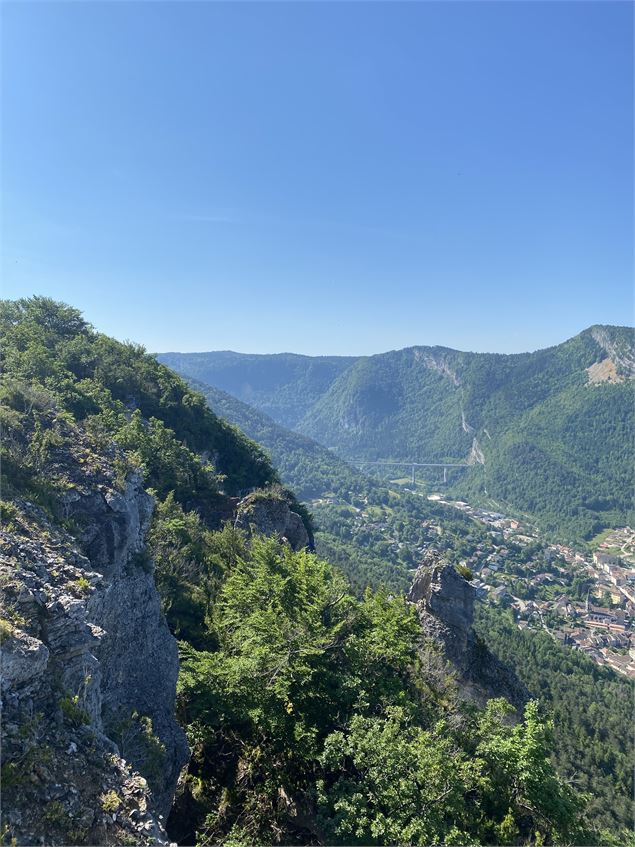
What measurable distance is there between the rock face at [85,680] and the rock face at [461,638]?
14.3 m

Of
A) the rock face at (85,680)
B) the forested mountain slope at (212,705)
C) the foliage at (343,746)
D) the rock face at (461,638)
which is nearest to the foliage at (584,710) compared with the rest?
the rock face at (461,638)

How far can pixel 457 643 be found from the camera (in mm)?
22844

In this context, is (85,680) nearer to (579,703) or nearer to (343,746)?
(343,746)

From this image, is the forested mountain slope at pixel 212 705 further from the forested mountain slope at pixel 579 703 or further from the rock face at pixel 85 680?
the forested mountain slope at pixel 579 703

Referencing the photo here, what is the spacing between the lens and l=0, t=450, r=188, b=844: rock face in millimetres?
7391

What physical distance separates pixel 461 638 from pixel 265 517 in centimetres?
1480

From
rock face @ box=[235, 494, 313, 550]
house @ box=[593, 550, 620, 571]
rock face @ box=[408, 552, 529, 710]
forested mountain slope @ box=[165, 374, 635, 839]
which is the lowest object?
house @ box=[593, 550, 620, 571]

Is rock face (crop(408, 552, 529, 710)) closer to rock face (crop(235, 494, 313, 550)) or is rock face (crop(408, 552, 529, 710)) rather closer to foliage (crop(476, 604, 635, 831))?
rock face (crop(235, 494, 313, 550))

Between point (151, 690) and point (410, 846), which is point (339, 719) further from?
point (151, 690)

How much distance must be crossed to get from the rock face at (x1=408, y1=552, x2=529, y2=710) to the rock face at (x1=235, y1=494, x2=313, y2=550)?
8899 millimetres

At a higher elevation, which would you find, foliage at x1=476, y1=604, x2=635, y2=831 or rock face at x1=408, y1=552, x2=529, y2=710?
rock face at x1=408, y1=552, x2=529, y2=710

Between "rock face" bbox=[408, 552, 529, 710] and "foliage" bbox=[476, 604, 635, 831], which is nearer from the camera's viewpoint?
"rock face" bbox=[408, 552, 529, 710]

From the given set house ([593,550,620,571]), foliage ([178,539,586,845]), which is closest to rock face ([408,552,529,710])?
foliage ([178,539,586,845])

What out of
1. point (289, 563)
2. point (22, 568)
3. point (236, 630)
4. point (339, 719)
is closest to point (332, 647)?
point (339, 719)
